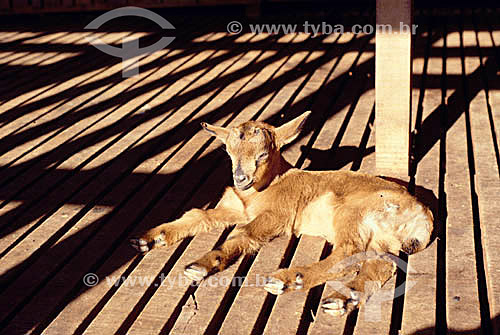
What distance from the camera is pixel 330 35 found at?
8523 millimetres

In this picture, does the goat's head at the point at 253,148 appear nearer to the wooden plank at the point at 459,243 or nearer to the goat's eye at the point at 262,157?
the goat's eye at the point at 262,157

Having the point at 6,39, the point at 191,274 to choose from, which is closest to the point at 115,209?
the point at 191,274

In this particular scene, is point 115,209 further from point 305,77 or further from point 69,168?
point 305,77

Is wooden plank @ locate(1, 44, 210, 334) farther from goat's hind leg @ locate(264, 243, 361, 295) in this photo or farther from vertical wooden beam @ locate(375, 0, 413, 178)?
vertical wooden beam @ locate(375, 0, 413, 178)

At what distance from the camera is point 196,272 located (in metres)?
3.57

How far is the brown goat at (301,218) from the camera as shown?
353 cm

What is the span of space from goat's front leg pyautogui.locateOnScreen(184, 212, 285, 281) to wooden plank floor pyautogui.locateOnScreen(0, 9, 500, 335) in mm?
59


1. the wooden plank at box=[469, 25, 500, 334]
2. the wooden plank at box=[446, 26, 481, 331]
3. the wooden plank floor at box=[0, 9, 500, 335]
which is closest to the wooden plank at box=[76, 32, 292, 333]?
the wooden plank floor at box=[0, 9, 500, 335]

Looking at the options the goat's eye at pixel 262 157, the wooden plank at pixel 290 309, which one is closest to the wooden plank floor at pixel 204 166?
the wooden plank at pixel 290 309

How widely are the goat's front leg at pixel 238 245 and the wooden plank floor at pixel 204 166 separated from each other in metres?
0.06

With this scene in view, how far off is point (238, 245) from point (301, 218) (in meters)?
0.46

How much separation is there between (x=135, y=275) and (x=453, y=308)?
1.62 m

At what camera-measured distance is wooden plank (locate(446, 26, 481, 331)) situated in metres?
3.23

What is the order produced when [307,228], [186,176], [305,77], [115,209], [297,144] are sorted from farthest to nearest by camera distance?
[305,77] → [297,144] → [186,176] → [115,209] → [307,228]
